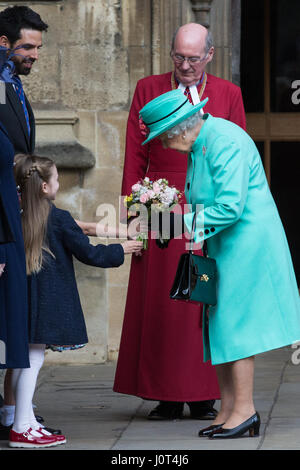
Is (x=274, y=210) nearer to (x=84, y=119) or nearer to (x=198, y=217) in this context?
(x=198, y=217)

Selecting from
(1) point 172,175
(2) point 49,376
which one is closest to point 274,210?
(1) point 172,175

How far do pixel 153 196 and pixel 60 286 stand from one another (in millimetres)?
591

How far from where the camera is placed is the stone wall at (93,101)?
7.67 meters

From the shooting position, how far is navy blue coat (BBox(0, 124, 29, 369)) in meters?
4.88

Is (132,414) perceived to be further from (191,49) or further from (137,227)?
(191,49)

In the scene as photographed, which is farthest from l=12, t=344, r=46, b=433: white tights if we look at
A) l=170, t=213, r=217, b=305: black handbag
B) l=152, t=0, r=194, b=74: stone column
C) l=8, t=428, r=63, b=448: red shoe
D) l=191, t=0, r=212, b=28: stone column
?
l=191, t=0, r=212, b=28: stone column

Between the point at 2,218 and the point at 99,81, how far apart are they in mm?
2996

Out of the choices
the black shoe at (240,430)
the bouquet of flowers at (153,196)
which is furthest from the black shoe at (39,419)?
the bouquet of flowers at (153,196)

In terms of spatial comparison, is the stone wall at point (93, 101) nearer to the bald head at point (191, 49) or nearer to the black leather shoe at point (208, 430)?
the bald head at point (191, 49)

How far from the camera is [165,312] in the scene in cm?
589

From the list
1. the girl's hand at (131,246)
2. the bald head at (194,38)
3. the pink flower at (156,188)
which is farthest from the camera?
the bald head at (194,38)

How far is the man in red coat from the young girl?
2.39ft

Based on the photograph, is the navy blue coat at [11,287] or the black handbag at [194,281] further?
the black handbag at [194,281]

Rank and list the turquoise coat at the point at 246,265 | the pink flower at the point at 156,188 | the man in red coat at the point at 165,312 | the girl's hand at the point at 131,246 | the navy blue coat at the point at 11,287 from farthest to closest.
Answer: the man in red coat at the point at 165,312 < the girl's hand at the point at 131,246 < the pink flower at the point at 156,188 < the turquoise coat at the point at 246,265 < the navy blue coat at the point at 11,287
